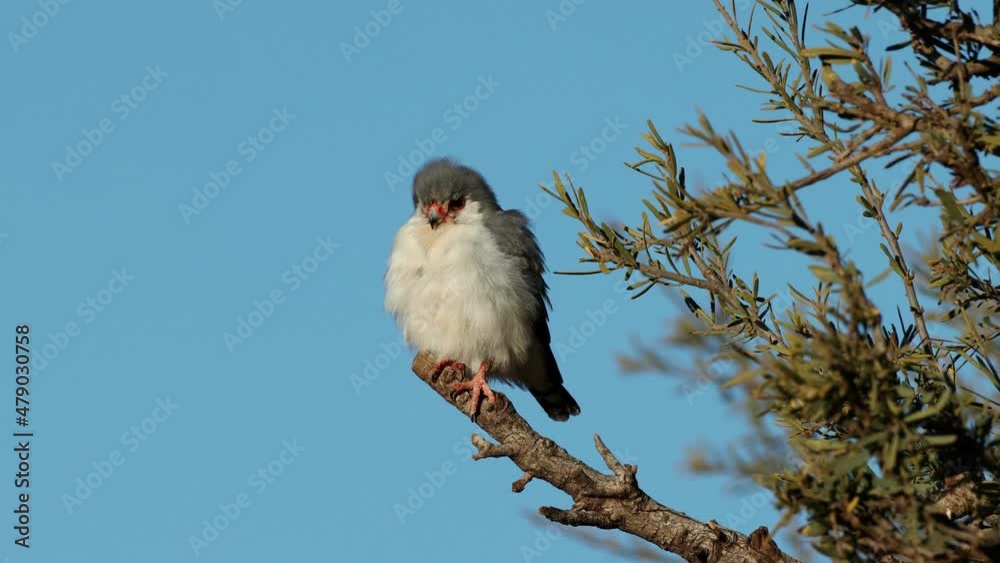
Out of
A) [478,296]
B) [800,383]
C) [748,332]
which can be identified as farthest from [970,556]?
[478,296]

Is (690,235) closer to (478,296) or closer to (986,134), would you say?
(986,134)

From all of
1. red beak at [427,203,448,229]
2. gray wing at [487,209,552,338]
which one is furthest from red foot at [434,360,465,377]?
red beak at [427,203,448,229]

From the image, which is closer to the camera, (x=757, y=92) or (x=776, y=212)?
(x=776, y=212)

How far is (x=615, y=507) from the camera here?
12.5 feet

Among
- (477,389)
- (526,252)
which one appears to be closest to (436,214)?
(526,252)

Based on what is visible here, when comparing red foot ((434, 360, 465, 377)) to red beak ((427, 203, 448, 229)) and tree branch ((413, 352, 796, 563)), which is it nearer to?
red beak ((427, 203, 448, 229))

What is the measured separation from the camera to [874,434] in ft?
6.92

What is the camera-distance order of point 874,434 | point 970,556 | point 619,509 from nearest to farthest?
point 874,434
point 970,556
point 619,509

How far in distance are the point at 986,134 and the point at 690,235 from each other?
2.20 ft

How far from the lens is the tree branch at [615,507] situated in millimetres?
3598

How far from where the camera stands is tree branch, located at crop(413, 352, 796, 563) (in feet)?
11.8

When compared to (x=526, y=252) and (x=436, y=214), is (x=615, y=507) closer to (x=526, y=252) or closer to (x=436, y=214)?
(x=526, y=252)

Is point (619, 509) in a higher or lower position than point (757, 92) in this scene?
lower

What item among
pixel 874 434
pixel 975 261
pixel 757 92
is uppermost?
pixel 757 92
